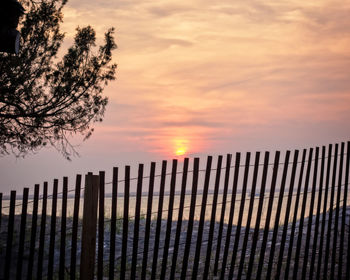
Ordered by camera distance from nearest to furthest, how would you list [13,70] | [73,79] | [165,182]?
[165,182] → [13,70] → [73,79]

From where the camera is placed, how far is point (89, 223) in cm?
564

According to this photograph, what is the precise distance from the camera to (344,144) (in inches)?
273

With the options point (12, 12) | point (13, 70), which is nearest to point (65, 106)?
point (13, 70)

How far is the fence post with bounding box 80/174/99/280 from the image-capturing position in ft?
18.3

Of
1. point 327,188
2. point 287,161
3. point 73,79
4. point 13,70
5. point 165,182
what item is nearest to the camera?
point 165,182

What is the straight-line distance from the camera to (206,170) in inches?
225

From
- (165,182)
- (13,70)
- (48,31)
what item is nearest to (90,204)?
(165,182)

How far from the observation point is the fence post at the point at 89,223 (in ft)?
18.3

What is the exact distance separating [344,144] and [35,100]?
7.08 meters

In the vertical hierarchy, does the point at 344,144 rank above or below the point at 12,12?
below

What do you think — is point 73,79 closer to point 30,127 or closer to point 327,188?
point 30,127

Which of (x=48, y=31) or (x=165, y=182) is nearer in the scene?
(x=165, y=182)

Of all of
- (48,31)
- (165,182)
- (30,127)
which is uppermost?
(48,31)

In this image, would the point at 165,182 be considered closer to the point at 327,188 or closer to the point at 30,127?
the point at 327,188
